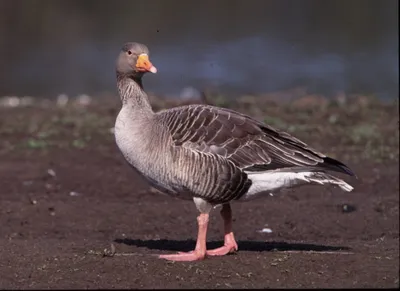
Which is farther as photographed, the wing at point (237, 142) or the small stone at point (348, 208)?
the small stone at point (348, 208)

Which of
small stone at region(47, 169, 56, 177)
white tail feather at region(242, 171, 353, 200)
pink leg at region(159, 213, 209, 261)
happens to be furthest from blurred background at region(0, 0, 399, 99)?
pink leg at region(159, 213, 209, 261)

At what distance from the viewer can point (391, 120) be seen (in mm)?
17797

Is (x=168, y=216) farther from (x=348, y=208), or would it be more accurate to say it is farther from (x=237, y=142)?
(x=237, y=142)

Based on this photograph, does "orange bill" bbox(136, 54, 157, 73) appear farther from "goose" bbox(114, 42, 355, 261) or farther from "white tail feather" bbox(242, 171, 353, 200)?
"white tail feather" bbox(242, 171, 353, 200)

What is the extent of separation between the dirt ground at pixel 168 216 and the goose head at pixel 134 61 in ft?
5.78

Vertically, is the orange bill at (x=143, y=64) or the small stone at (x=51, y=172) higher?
the orange bill at (x=143, y=64)

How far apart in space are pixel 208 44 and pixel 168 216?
46.9ft

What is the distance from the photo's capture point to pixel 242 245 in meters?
10.7

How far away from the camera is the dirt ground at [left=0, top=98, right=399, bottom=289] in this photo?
877cm

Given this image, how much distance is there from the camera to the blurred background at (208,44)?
2478 centimetres

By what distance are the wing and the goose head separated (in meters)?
0.51

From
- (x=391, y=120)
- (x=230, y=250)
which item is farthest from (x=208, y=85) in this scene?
(x=230, y=250)

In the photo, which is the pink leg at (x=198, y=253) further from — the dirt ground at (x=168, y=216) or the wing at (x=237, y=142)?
the wing at (x=237, y=142)

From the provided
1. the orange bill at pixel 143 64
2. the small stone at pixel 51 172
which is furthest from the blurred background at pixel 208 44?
the orange bill at pixel 143 64
